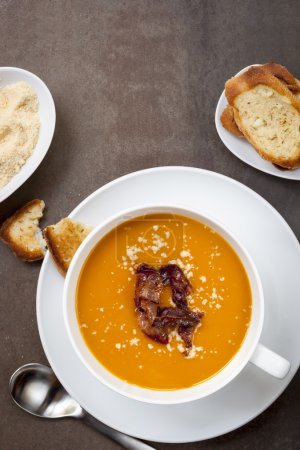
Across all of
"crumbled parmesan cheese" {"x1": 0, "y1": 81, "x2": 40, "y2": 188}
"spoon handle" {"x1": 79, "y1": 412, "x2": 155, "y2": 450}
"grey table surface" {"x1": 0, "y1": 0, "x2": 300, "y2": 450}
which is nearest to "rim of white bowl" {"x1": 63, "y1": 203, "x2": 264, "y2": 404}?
"spoon handle" {"x1": 79, "y1": 412, "x2": 155, "y2": 450}

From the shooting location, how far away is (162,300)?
201cm

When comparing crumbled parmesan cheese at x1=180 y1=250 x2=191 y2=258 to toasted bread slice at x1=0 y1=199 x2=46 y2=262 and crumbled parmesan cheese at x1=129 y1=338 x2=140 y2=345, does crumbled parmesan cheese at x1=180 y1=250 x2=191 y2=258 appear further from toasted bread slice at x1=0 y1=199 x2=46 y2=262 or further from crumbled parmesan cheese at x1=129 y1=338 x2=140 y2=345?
toasted bread slice at x1=0 y1=199 x2=46 y2=262

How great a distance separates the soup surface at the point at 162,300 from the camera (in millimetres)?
1970

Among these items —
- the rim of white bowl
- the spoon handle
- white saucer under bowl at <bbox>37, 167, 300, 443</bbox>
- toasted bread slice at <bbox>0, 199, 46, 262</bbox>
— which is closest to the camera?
the rim of white bowl

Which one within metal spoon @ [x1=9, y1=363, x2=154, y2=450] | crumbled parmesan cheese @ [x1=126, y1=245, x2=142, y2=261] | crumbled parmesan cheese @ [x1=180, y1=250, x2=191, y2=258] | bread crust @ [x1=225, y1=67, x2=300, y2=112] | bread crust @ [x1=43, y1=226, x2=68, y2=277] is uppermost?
bread crust @ [x1=225, y1=67, x2=300, y2=112]

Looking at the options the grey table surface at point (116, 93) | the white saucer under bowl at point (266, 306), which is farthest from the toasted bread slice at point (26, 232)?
the white saucer under bowl at point (266, 306)

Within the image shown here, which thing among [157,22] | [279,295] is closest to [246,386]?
[279,295]

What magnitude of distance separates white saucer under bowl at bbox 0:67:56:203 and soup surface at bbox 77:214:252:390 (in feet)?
2.12

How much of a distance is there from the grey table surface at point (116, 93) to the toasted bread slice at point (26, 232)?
0.24 ft

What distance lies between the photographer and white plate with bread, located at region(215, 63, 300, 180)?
238cm

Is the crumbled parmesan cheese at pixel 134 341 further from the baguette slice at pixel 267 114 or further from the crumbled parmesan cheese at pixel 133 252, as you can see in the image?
the baguette slice at pixel 267 114

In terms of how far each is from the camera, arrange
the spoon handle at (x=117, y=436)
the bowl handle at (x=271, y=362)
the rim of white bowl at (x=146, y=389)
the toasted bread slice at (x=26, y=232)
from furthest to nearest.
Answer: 1. the toasted bread slice at (x=26, y=232)
2. the spoon handle at (x=117, y=436)
3. the rim of white bowl at (x=146, y=389)
4. the bowl handle at (x=271, y=362)

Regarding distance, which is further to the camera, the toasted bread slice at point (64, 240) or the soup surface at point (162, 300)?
the toasted bread slice at point (64, 240)

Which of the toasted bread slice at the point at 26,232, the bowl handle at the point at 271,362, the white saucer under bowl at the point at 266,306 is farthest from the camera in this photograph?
the toasted bread slice at the point at 26,232
